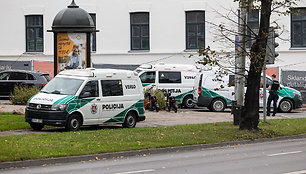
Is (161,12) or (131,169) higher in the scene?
(161,12)

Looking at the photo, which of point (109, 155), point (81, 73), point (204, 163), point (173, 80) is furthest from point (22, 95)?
point (204, 163)

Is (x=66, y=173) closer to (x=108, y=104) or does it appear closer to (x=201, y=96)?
(x=108, y=104)

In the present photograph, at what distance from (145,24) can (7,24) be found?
9.14 m

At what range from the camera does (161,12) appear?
3703 centimetres

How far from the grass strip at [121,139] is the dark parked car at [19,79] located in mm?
11802

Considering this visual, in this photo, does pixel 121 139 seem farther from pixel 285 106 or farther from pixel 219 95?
pixel 285 106

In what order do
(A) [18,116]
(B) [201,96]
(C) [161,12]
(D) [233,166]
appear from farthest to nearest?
(C) [161,12]
(B) [201,96]
(A) [18,116]
(D) [233,166]

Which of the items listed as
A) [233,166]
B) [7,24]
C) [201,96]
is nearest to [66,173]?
[233,166]

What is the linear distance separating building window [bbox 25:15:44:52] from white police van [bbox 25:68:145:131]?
1986 centimetres

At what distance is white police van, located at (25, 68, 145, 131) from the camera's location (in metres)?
17.8

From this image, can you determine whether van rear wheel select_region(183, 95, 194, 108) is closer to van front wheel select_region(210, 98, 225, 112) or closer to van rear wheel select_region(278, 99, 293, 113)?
van front wheel select_region(210, 98, 225, 112)

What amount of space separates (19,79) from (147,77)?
20.8ft

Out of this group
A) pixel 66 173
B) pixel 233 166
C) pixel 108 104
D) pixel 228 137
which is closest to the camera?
pixel 66 173

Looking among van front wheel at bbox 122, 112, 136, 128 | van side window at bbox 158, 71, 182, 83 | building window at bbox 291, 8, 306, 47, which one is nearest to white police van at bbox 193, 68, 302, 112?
van side window at bbox 158, 71, 182, 83
